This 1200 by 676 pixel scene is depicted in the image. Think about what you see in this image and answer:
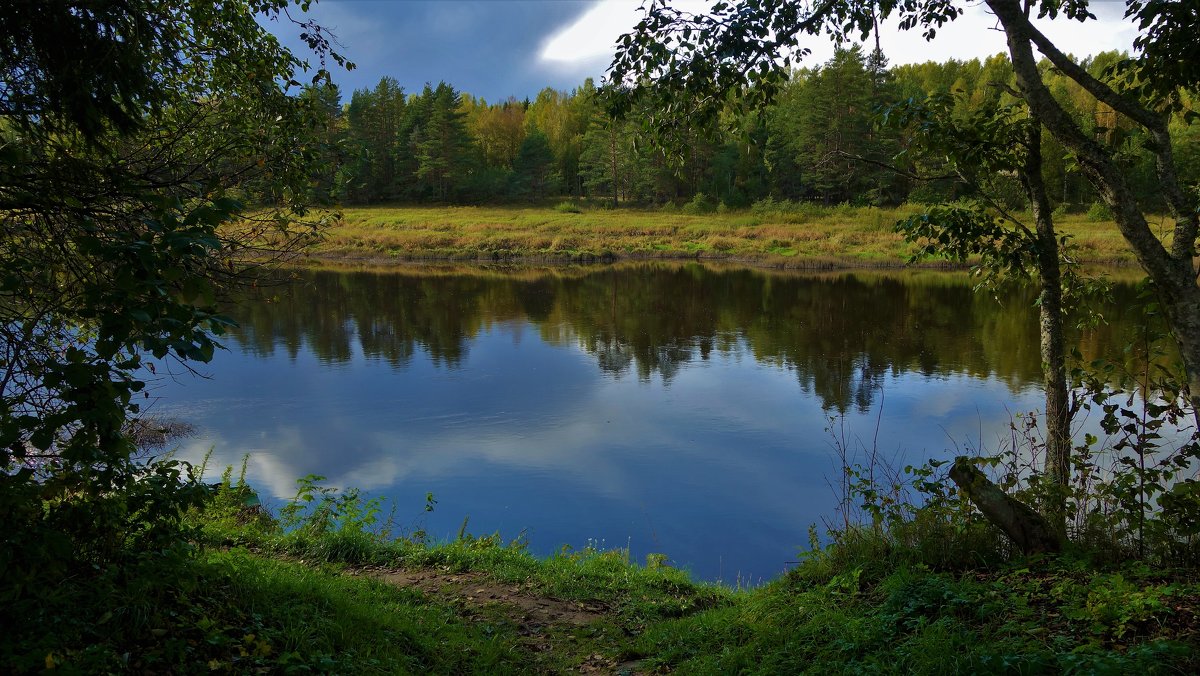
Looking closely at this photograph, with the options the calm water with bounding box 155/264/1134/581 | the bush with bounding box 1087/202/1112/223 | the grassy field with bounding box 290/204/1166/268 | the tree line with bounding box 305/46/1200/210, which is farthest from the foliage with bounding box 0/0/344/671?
the tree line with bounding box 305/46/1200/210

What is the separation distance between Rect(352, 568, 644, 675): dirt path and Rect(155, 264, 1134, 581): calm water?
2.70 m

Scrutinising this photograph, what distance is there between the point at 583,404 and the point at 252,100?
1053 cm

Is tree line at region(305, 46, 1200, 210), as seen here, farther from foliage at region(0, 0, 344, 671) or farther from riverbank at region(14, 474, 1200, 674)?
foliage at region(0, 0, 344, 671)

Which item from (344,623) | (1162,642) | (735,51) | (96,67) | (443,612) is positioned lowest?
(443,612)

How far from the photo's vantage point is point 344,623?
14.7 ft

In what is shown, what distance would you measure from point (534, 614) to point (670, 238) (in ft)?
154

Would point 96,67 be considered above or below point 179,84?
below

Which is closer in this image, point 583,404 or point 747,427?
point 747,427

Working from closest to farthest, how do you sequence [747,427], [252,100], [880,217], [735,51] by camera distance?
[735,51] < [252,100] < [747,427] < [880,217]

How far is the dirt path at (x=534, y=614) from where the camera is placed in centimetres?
504

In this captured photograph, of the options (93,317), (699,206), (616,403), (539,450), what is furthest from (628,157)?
(93,317)

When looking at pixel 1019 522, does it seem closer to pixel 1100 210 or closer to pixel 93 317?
pixel 1100 210

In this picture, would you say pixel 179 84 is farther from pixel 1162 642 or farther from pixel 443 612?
pixel 1162 642

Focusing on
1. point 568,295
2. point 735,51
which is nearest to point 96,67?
point 735,51
